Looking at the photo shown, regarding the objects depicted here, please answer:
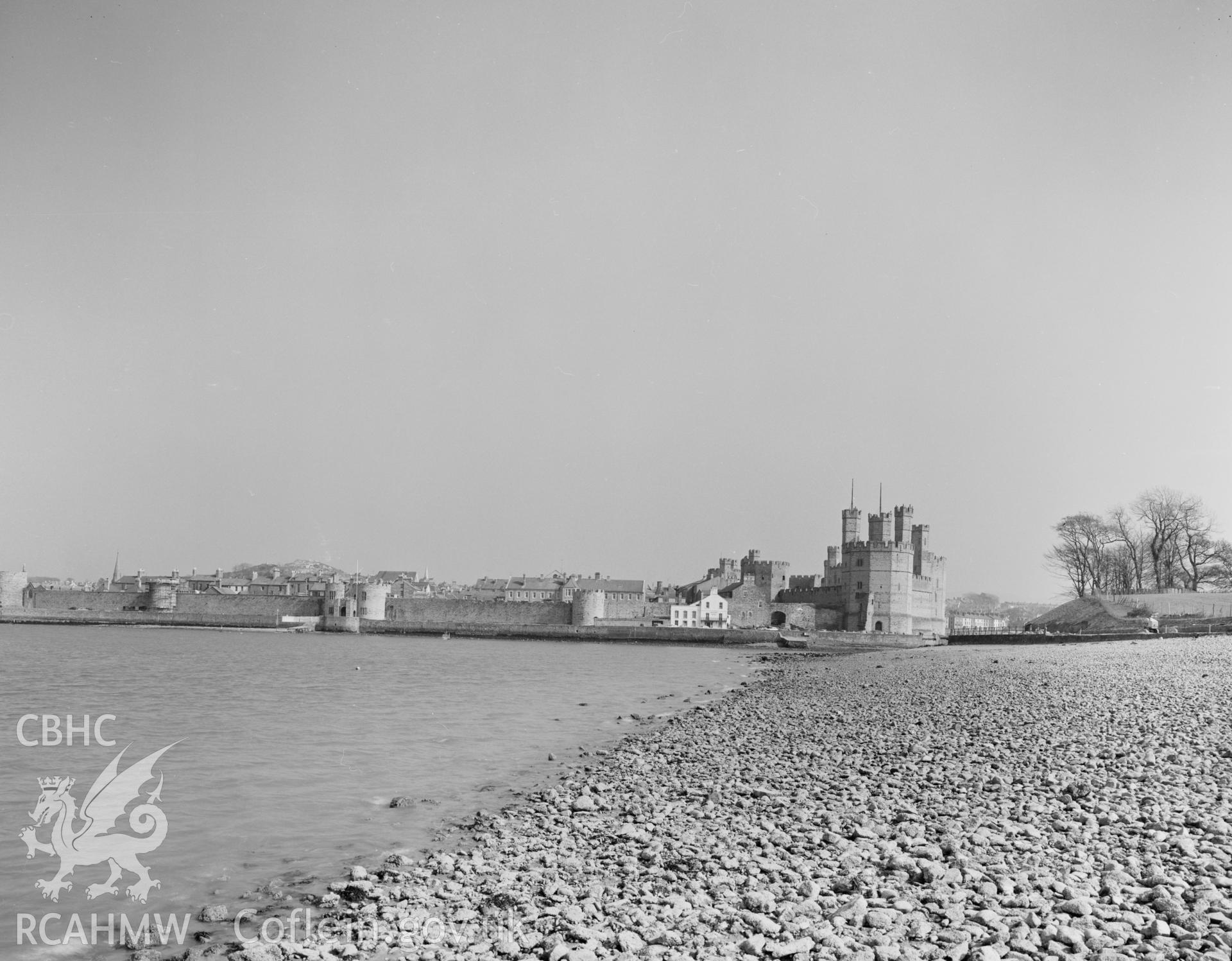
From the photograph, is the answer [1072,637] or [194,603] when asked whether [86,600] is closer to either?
[194,603]

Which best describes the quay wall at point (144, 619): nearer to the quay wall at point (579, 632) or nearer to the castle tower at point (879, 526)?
the quay wall at point (579, 632)

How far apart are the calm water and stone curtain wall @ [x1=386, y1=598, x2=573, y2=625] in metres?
32.1

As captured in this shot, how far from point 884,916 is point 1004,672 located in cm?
1702

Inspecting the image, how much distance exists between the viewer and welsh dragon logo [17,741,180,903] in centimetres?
676

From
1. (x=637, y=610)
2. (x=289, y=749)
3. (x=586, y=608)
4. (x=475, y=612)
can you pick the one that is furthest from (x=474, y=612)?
(x=289, y=749)

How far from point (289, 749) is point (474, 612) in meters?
55.9

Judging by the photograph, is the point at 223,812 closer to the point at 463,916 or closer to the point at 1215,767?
the point at 463,916

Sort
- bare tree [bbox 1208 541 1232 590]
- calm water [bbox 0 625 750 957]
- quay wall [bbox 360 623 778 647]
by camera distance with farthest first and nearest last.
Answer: quay wall [bbox 360 623 778 647] < bare tree [bbox 1208 541 1232 590] < calm water [bbox 0 625 750 957]

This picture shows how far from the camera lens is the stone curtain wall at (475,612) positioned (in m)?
66.7

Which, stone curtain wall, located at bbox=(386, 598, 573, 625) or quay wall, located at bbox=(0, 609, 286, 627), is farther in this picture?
quay wall, located at bbox=(0, 609, 286, 627)

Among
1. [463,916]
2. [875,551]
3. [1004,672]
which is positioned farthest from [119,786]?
[875,551]

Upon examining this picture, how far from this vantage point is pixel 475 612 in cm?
6850

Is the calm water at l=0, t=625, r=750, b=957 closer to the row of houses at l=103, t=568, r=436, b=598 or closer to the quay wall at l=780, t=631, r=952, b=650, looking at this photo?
the quay wall at l=780, t=631, r=952, b=650

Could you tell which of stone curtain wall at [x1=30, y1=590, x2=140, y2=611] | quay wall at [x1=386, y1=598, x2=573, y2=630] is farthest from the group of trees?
stone curtain wall at [x1=30, y1=590, x2=140, y2=611]
